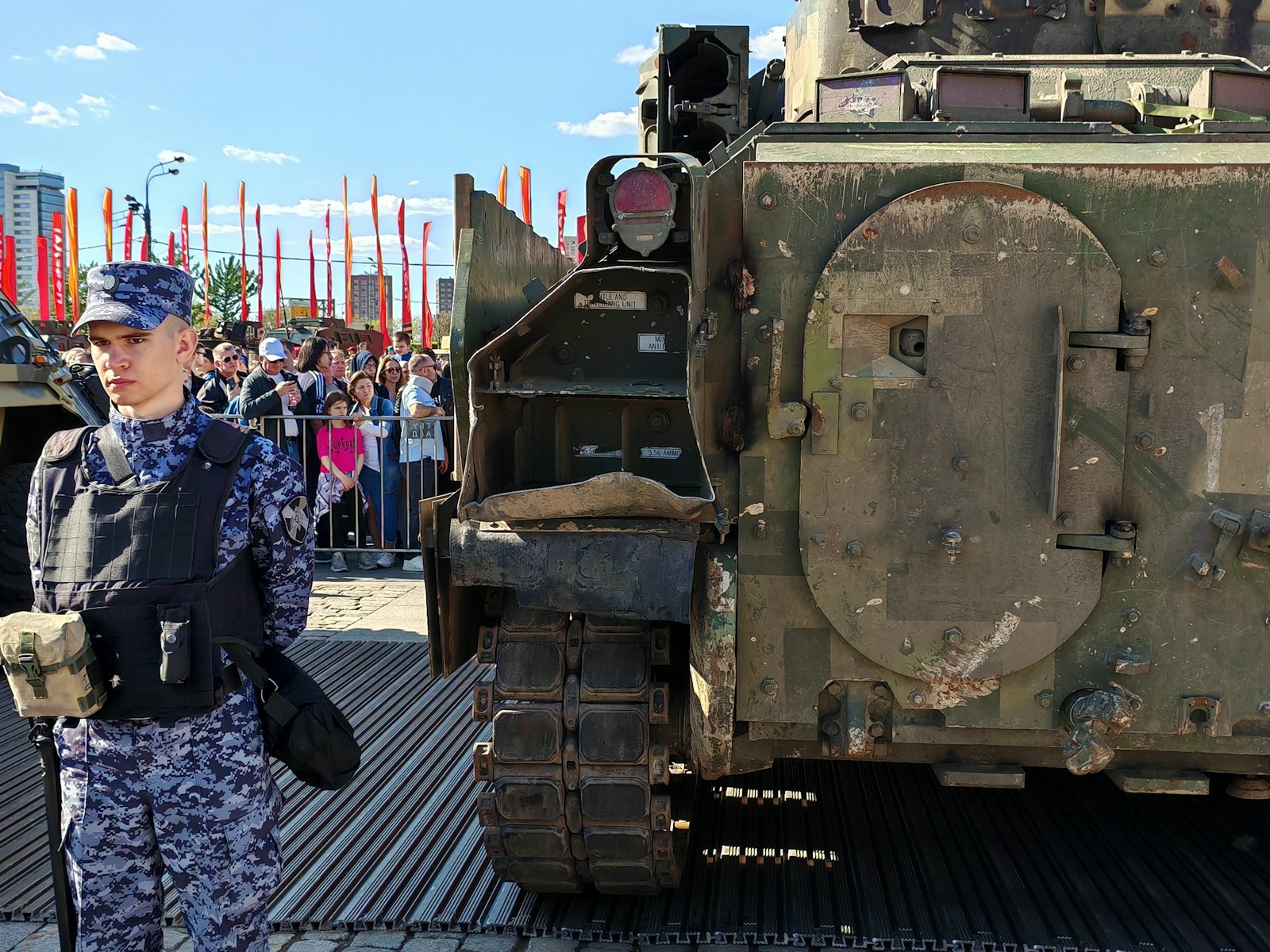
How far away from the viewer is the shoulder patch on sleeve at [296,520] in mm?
2840

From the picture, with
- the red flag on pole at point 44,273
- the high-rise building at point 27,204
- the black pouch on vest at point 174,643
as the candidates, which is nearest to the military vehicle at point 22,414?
the black pouch on vest at point 174,643

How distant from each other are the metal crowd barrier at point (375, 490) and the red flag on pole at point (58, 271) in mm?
25407

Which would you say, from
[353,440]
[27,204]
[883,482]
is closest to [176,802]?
[883,482]

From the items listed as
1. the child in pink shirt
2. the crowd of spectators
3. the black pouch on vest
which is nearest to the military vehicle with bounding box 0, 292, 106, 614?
the crowd of spectators

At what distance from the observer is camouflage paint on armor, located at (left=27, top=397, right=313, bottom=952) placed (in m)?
2.65

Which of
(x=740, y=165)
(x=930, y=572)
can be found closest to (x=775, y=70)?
(x=740, y=165)

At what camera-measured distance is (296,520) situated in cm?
287

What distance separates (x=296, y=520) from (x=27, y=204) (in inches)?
5737

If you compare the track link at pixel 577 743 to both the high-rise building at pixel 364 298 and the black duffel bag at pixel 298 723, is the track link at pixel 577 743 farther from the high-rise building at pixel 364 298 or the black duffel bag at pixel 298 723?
the high-rise building at pixel 364 298

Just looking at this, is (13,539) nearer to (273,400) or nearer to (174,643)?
(273,400)

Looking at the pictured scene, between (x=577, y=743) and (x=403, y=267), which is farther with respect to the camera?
(x=403, y=267)

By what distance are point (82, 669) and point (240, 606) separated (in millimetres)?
402

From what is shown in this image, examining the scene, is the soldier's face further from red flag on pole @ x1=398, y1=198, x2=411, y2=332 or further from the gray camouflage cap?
red flag on pole @ x1=398, y1=198, x2=411, y2=332

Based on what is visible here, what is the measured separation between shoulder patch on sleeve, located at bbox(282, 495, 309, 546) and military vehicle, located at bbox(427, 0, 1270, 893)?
55cm
